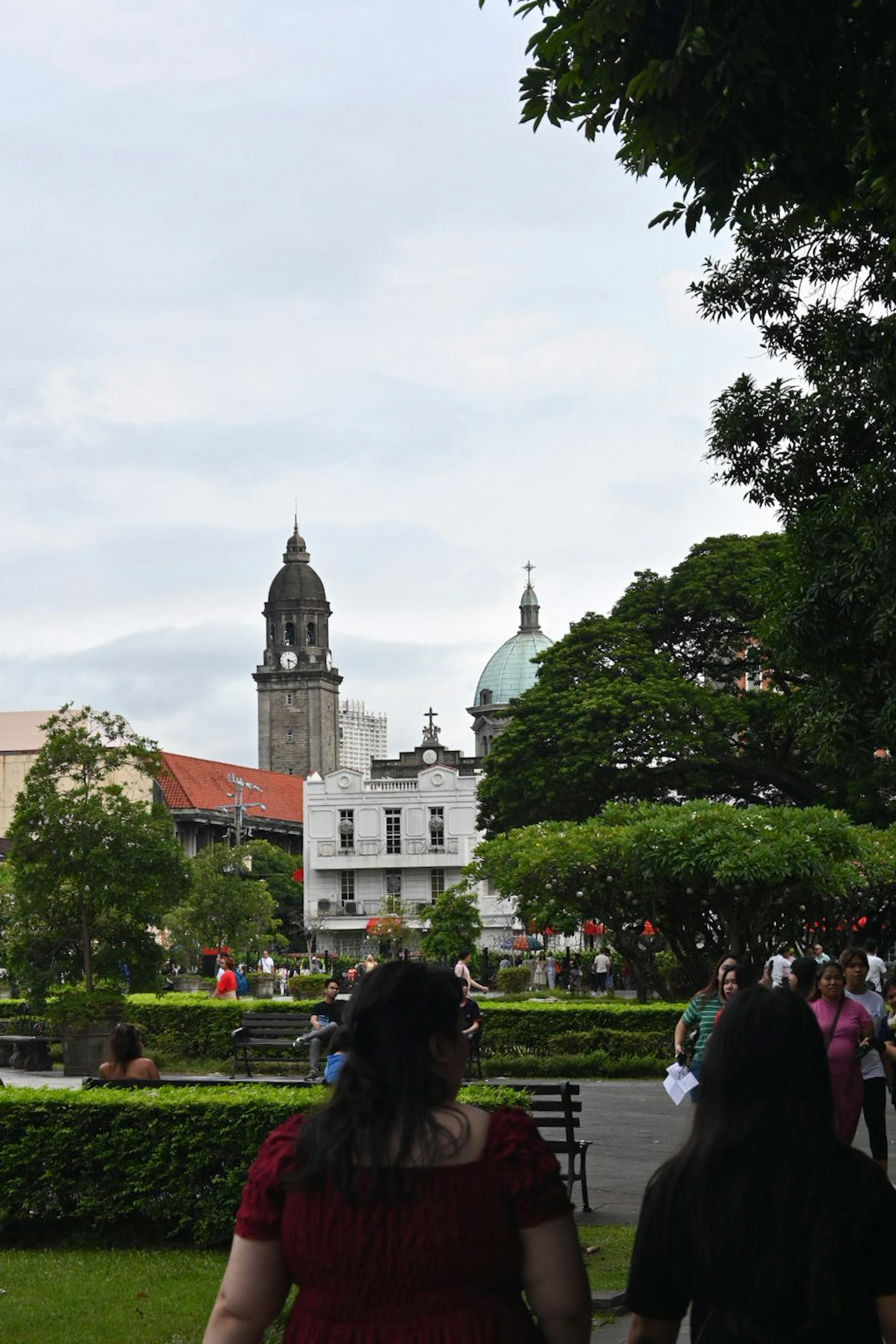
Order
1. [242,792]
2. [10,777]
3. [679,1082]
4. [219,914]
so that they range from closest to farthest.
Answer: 1. [679,1082]
2. [219,914]
3. [10,777]
4. [242,792]

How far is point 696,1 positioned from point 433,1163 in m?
5.51

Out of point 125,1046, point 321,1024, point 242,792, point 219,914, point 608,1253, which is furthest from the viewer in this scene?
point 242,792

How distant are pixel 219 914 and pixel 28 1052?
34.9 m

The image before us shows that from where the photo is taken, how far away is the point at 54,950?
25.6 m

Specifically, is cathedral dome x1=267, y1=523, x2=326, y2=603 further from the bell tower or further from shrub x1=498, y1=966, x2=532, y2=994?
shrub x1=498, y1=966, x2=532, y2=994

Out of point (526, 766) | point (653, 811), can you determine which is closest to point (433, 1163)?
point (653, 811)

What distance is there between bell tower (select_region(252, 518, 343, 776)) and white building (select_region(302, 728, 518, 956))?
42.4 meters

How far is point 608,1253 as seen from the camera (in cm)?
959

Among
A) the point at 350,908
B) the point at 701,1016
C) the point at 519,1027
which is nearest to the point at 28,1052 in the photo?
the point at 519,1027

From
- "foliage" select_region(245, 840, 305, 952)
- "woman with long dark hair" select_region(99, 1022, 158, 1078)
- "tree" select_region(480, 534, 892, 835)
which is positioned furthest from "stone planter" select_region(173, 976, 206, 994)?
"foliage" select_region(245, 840, 305, 952)

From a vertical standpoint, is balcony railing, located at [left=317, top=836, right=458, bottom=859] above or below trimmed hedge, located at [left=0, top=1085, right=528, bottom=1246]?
above

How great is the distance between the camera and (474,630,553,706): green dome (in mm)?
132000

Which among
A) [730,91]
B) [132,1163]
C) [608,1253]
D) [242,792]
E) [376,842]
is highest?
[242,792]

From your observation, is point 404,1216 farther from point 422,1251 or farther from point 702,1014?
point 702,1014
